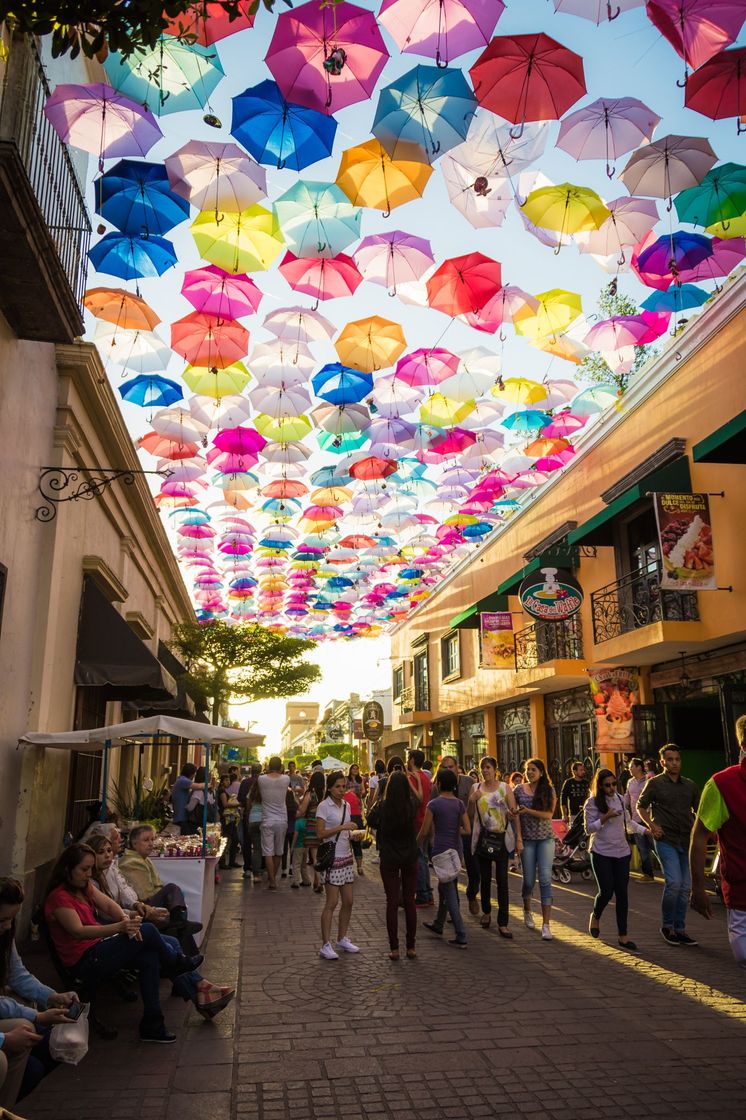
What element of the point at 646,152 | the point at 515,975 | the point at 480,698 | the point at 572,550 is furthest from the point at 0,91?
the point at 480,698

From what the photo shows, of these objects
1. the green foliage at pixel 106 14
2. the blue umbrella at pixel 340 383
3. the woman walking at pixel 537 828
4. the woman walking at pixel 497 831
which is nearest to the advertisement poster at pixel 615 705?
the woman walking at pixel 537 828

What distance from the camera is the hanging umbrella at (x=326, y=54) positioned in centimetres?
664

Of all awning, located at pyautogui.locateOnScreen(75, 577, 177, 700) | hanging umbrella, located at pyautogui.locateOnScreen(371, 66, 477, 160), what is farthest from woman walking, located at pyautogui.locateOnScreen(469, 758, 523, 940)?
hanging umbrella, located at pyautogui.locateOnScreen(371, 66, 477, 160)

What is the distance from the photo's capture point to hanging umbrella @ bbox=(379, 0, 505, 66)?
21.8 ft

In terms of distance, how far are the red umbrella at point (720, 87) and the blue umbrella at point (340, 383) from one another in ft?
18.6

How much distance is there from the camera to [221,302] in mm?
9617

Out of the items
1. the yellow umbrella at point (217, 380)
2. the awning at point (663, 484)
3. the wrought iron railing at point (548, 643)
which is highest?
the yellow umbrella at point (217, 380)

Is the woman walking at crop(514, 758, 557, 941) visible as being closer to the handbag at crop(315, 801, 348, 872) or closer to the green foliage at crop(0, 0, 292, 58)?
the handbag at crop(315, 801, 348, 872)

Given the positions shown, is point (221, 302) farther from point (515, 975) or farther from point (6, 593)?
point (515, 975)

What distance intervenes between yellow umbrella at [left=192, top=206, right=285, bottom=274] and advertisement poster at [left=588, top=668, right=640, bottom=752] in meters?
9.92

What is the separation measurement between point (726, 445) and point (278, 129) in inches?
251

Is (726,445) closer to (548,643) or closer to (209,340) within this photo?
(209,340)

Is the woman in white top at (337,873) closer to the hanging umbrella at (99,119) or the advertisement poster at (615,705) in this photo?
the hanging umbrella at (99,119)

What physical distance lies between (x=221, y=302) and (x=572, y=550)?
10336 mm
